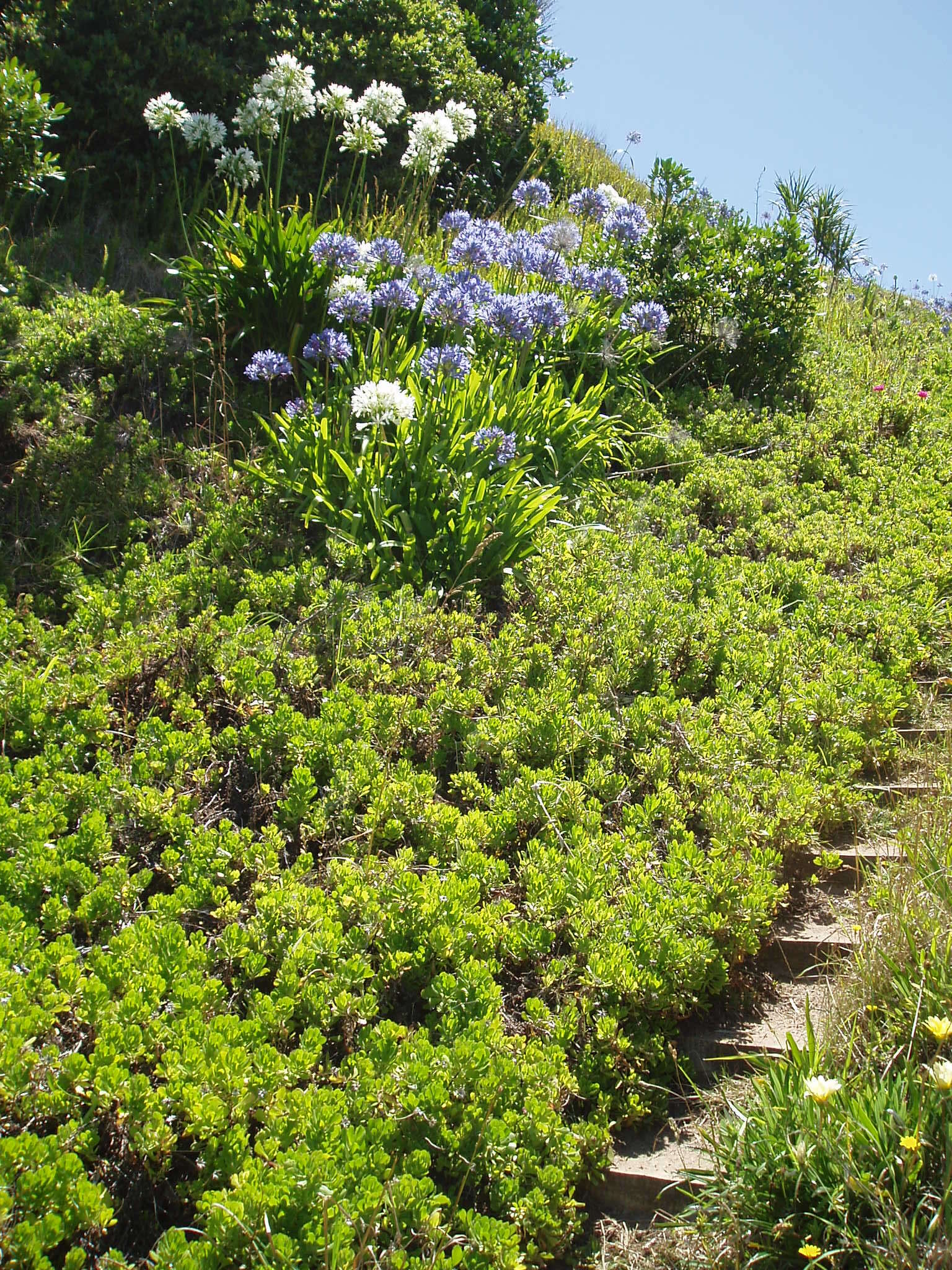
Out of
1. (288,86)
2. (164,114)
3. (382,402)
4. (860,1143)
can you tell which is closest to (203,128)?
(164,114)

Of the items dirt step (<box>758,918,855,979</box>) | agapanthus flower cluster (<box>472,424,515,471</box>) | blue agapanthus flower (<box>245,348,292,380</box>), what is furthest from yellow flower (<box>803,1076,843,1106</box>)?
blue agapanthus flower (<box>245,348,292,380</box>)

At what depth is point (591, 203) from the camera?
7.09m

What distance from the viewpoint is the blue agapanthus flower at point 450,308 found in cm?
523

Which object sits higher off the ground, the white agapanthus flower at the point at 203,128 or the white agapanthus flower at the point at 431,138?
the white agapanthus flower at the point at 431,138

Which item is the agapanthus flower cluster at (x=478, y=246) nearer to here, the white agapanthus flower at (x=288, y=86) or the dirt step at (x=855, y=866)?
the white agapanthus flower at (x=288, y=86)

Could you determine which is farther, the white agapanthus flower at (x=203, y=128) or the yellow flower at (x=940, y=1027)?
the white agapanthus flower at (x=203, y=128)

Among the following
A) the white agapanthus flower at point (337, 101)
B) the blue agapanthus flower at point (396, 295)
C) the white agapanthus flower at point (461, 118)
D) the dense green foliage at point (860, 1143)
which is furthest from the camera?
the white agapanthus flower at point (461, 118)

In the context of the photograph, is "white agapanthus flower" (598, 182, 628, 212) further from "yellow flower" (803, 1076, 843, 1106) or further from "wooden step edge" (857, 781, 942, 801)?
"yellow flower" (803, 1076, 843, 1106)

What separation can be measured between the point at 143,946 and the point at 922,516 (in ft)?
18.5

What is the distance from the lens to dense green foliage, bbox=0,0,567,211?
269 inches

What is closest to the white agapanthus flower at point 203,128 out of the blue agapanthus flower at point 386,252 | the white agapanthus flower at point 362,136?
the white agapanthus flower at point 362,136

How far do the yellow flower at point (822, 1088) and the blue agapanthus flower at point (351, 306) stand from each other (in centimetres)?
424

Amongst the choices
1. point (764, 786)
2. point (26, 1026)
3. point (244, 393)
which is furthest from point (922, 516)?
point (26, 1026)

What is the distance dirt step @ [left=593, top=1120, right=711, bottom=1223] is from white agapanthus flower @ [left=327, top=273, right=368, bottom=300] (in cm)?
432
